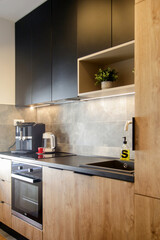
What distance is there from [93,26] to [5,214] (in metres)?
2.18

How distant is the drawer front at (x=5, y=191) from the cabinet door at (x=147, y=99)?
180 cm

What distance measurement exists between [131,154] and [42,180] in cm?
83

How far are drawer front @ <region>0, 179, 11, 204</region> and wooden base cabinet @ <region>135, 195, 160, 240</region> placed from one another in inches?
69.6

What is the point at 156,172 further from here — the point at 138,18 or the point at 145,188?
the point at 138,18

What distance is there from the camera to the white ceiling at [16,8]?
293cm

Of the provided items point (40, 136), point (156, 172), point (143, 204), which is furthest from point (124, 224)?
point (40, 136)

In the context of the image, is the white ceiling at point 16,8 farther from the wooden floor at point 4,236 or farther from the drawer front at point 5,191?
the wooden floor at point 4,236

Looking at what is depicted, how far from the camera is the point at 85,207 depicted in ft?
6.00

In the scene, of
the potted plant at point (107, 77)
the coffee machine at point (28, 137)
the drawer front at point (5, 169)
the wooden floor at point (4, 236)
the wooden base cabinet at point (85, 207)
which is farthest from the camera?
the coffee machine at point (28, 137)

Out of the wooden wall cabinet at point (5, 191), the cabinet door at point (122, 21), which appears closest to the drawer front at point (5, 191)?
the wooden wall cabinet at point (5, 191)

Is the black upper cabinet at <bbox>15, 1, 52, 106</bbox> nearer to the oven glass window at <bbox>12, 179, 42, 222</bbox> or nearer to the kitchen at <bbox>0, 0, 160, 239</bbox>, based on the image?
the kitchen at <bbox>0, 0, 160, 239</bbox>

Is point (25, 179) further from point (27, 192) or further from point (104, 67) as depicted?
point (104, 67)

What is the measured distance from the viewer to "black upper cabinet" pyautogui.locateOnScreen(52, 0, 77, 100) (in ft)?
8.04

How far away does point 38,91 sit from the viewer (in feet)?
9.84
